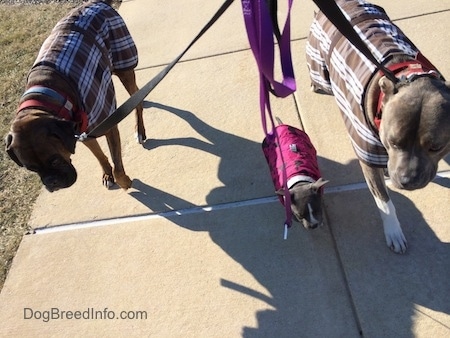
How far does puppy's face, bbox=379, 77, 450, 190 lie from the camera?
2.58 meters

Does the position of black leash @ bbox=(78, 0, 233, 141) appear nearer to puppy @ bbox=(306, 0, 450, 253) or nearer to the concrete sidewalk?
puppy @ bbox=(306, 0, 450, 253)

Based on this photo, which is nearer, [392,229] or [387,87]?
[387,87]

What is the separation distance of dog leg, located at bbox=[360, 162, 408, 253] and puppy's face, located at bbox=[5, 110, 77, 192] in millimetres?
2158

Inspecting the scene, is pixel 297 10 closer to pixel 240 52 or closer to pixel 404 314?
pixel 240 52

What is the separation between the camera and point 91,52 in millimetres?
3891

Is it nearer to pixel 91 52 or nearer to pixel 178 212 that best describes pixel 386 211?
pixel 178 212

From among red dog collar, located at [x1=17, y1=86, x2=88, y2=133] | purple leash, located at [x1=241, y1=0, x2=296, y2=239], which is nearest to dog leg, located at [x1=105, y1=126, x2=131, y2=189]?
red dog collar, located at [x1=17, y1=86, x2=88, y2=133]

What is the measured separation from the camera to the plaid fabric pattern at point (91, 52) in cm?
374

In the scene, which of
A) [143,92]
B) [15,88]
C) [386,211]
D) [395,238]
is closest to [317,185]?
[386,211]

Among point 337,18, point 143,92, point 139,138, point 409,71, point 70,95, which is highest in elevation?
point 337,18

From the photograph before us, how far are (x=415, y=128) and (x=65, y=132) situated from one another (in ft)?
7.73

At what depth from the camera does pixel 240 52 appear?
5523mm

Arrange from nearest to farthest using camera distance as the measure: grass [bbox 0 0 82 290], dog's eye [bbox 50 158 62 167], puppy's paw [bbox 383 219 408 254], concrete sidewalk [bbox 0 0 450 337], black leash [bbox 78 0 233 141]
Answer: black leash [bbox 78 0 233 141] < concrete sidewalk [bbox 0 0 450 337] < puppy's paw [bbox 383 219 408 254] < dog's eye [bbox 50 158 62 167] < grass [bbox 0 0 82 290]

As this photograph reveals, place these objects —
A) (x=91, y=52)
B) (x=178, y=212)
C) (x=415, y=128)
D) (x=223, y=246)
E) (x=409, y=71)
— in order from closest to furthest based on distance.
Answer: (x=415, y=128)
(x=409, y=71)
(x=223, y=246)
(x=91, y=52)
(x=178, y=212)
